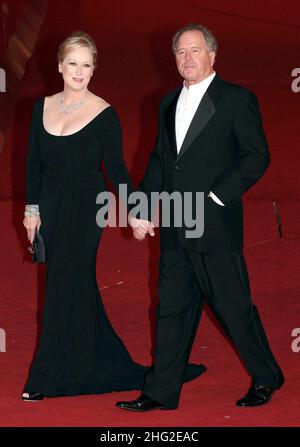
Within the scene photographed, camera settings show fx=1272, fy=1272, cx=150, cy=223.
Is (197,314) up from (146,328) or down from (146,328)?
up

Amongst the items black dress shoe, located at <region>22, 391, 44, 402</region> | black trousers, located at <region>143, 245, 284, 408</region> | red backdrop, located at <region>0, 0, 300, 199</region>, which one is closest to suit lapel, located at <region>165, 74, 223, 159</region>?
black trousers, located at <region>143, 245, 284, 408</region>

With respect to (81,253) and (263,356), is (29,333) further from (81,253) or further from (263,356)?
(263,356)

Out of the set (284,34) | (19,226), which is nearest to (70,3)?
(284,34)

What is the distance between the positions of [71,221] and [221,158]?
71cm

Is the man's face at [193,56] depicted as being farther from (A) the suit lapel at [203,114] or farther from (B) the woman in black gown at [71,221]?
(B) the woman in black gown at [71,221]

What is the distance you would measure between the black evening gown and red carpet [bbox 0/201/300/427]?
0.37 ft

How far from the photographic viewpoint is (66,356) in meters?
5.18

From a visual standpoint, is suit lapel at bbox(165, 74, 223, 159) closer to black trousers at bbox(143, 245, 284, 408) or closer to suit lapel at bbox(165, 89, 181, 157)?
suit lapel at bbox(165, 89, 181, 157)

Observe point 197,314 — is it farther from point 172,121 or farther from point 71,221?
point 172,121

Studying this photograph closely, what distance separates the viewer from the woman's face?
4914 millimetres

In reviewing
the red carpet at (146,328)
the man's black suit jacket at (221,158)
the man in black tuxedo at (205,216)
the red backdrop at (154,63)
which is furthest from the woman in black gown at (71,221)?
the red backdrop at (154,63)

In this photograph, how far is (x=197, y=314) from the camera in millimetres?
4977

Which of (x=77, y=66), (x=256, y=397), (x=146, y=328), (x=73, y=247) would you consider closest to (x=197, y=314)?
(x=256, y=397)
